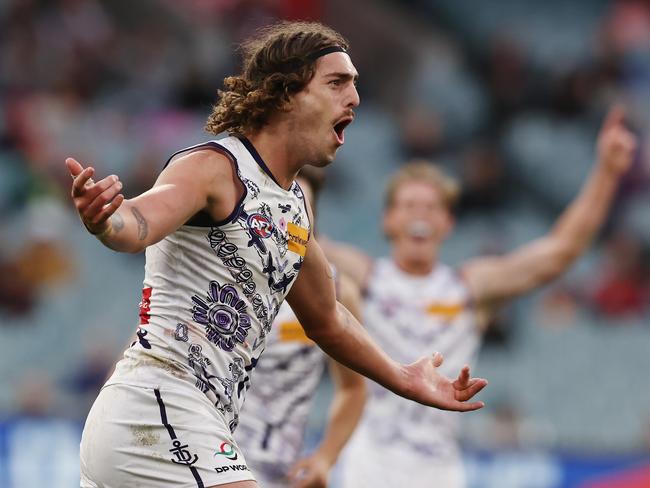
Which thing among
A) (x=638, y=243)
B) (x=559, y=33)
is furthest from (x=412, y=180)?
(x=559, y=33)

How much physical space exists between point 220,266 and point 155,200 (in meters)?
0.49

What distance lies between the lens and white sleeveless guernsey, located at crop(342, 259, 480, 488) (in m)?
7.73

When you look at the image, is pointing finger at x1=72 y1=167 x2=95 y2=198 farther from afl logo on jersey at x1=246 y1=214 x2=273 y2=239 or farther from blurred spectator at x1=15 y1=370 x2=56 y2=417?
blurred spectator at x1=15 y1=370 x2=56 y2=417

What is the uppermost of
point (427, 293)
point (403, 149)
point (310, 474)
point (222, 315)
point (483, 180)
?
point (403, 149)

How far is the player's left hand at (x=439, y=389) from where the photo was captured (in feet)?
16.3

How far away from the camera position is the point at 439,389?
504 cm

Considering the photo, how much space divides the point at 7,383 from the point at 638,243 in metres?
7.60

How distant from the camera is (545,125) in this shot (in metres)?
17.4

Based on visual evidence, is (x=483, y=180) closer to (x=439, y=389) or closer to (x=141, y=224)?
(x=439, y=389)

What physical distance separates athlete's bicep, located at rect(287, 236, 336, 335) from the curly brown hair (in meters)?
0.55

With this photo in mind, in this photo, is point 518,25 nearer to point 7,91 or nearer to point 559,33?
point 559,33

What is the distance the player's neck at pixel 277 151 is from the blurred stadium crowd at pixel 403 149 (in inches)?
267

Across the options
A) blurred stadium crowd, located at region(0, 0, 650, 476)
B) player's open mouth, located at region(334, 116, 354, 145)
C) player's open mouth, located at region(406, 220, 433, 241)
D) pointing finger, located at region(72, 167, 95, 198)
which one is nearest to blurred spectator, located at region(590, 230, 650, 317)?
blurred stadium crowd, located at region(0, 0, 650, 476)

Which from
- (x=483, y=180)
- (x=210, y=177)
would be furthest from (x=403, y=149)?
(x=210, y=177)
